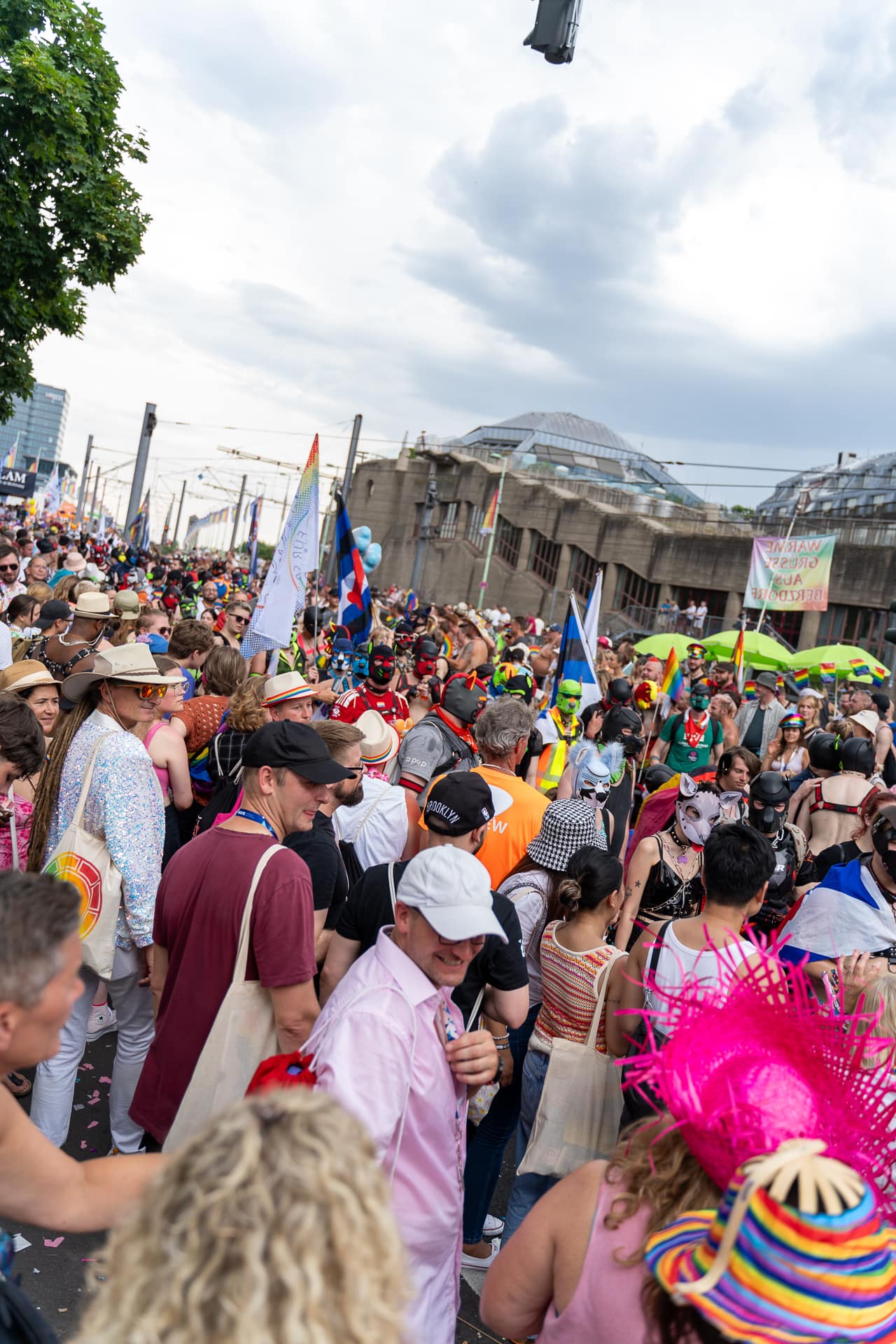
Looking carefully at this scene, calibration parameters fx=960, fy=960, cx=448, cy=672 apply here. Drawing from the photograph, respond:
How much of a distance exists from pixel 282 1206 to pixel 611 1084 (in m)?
2.41

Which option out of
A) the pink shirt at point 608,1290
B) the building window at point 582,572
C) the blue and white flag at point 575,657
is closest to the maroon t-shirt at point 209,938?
the pink shirt at point 608,1290

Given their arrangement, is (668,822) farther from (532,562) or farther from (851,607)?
(532,562)

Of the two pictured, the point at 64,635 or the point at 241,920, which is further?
the point at 64,635

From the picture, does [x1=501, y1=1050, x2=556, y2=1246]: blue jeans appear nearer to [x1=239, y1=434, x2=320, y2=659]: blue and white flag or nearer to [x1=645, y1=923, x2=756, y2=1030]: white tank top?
[x1=645, y1=923, x2=756, y2=1030]: white tank top

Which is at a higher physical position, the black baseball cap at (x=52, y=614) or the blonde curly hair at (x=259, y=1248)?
the black baseball cap at (x=52, y=614)

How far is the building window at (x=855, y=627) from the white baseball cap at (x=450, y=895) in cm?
3011

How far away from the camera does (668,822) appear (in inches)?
199

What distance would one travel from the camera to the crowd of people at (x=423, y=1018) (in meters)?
1.13

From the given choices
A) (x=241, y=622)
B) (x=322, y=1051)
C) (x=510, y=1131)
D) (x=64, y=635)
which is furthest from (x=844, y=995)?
(x=241, y=622)

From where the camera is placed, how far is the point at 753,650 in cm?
1961

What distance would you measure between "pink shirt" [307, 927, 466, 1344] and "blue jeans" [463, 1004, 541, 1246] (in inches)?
52.2

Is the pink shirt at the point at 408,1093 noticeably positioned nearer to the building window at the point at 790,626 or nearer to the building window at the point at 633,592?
the building window at the point at 790,626

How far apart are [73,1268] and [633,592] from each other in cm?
3902

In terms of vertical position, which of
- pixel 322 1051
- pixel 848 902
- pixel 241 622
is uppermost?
pixel 241 622
